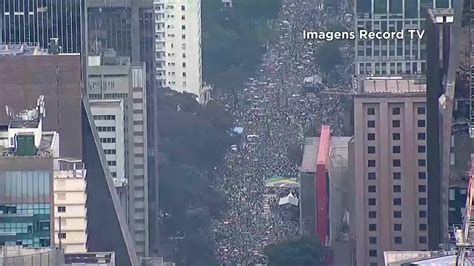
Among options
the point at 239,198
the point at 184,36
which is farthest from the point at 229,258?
the point at 184,36

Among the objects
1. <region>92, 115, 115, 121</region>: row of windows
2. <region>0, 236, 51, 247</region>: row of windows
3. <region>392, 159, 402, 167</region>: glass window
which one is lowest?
<region>0, 236, 51, 247</region>: row of windows

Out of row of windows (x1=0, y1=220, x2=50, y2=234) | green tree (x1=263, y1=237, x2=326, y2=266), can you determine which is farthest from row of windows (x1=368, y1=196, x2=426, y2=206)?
row of windows (x1=0, y1=220, x2=50, y2=234)

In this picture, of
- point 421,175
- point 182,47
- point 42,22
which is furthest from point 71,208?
point 182,47

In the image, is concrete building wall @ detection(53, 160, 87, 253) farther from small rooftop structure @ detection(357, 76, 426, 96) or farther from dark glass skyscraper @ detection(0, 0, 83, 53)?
small rooftop structure @ detection(357, 76, 426, 96)

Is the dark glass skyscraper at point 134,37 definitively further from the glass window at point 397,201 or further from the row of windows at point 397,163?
the glass window at point 397,201

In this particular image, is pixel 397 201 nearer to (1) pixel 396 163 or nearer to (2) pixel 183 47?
(1) pixel 396 163

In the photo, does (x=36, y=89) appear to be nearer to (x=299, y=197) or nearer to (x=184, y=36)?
(x=299, y=197)

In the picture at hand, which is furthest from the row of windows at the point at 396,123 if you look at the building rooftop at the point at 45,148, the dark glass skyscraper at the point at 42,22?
→ the building rooftop at the point at 45,148
